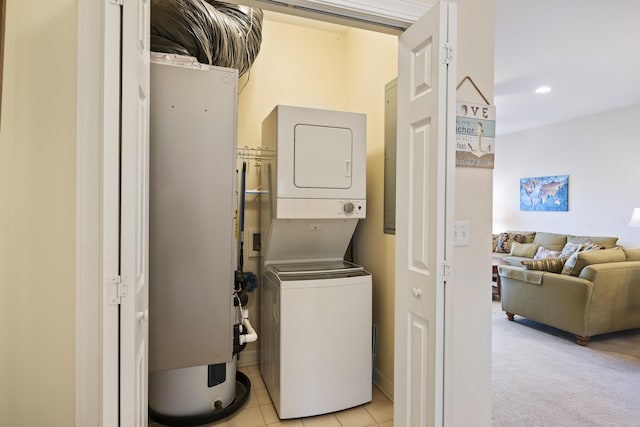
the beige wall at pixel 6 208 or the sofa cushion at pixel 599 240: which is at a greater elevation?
the beige wall at pixel 6 208

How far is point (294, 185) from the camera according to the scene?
2.27 metres

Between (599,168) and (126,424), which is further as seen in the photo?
(599,168)

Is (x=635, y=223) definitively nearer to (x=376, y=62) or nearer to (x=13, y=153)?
(x=376, y=62)

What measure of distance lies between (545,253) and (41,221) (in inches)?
240

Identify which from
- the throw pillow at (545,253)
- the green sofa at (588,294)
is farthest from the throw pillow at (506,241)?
the green sofa at (588,294)

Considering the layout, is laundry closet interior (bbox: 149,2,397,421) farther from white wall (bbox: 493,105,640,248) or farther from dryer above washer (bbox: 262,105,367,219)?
white wall (bbox: 493,105,640,248)

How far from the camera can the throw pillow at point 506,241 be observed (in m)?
6.54

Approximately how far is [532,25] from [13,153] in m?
3.45

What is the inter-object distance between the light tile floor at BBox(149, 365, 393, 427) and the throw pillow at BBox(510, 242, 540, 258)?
4.77m

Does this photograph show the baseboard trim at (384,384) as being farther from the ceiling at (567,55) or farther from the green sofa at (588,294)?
the ceiling at (567,55)

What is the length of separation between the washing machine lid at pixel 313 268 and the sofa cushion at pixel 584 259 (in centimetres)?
259

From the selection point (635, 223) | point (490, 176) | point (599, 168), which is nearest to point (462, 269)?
point (490, 176)

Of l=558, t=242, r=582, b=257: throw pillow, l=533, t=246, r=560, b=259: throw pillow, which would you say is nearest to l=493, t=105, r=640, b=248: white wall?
l=558, t=242, r=582, b=257: throw pillow

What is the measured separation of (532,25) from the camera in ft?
9.46
